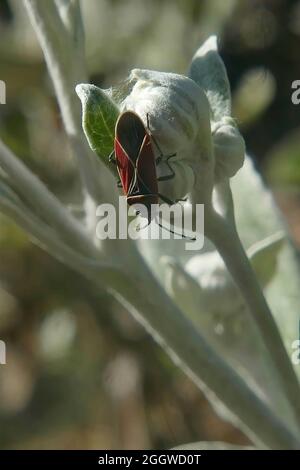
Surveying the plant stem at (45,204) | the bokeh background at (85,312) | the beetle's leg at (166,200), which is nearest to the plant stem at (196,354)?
the plant stem at (45,204)

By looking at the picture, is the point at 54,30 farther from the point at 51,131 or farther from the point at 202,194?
the point at 51,131

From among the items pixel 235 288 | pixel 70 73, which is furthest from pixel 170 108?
pixel 235 288

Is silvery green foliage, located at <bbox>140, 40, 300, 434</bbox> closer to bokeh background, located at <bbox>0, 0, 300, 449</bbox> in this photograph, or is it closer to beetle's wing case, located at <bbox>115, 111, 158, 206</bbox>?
beetle's wing case, located at <bbox>115, 111, 158, 206</bbox>

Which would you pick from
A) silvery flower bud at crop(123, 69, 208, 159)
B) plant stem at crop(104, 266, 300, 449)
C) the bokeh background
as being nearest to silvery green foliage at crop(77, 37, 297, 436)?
silvery flower bud at crop(123, 69, 208, 159)

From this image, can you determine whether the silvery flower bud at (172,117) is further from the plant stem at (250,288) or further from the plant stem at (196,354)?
the plant stem at (196,354)

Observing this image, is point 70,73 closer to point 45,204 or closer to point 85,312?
point 45,204
